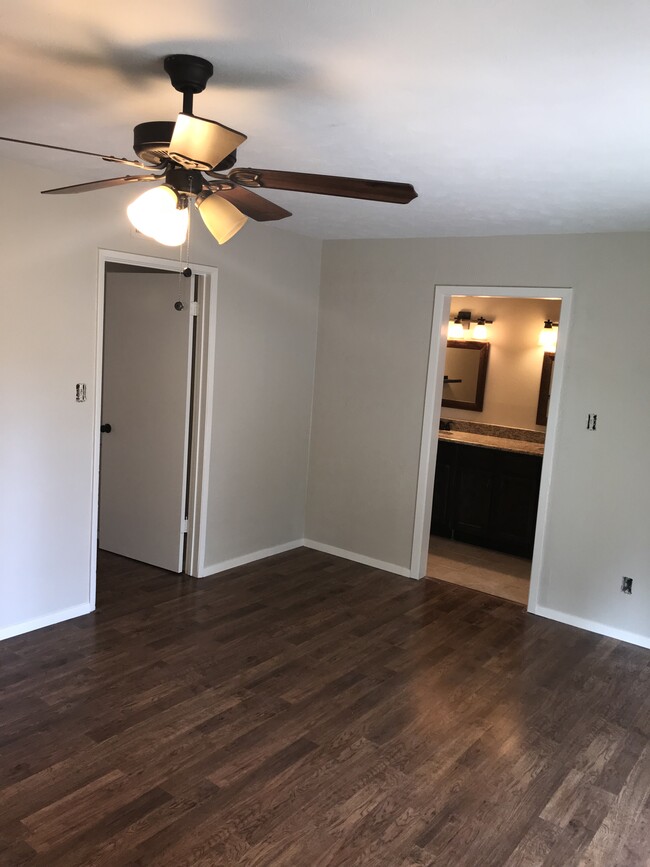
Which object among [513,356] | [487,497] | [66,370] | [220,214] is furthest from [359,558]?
[220,214]

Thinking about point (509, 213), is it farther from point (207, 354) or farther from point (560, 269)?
point (207, 354)

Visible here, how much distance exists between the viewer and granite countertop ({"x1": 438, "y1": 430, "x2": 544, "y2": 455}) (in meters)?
5.49

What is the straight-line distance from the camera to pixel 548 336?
5883 millimetres

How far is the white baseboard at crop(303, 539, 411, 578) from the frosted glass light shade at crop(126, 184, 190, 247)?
3.56 metres

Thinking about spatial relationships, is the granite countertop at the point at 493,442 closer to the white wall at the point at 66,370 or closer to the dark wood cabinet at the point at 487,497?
the dark wood cabinet at the point at 487,497

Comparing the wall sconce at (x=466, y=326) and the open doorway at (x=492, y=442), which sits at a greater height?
the wall sconce at (x=466, y=326)

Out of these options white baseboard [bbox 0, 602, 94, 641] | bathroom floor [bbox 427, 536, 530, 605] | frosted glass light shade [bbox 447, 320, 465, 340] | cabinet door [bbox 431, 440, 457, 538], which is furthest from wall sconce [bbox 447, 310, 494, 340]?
white baseboard [bbox 0, 602, 94, 641]

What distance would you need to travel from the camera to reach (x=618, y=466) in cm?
414

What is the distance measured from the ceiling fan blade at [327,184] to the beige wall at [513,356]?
4180mm

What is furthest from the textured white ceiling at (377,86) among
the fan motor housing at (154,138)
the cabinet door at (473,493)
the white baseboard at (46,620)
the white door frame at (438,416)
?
the cabinet door at (473,493)

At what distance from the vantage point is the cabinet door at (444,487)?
5852 mm

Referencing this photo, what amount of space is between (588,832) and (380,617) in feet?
6.28

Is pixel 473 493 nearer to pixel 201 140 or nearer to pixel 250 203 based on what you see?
pixel 250 203

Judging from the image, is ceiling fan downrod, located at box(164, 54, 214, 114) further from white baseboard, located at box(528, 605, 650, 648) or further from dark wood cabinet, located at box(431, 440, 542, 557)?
dark wood cabinet, located at box(431, 440, 542, 557)
